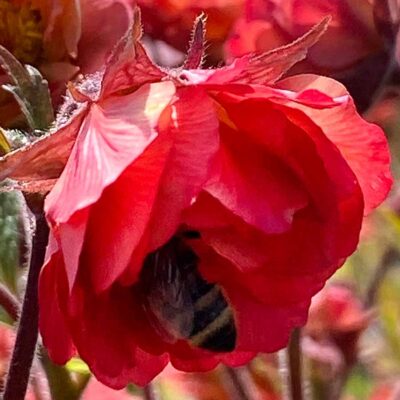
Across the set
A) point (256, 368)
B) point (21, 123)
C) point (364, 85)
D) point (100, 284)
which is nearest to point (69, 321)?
point (100, 284)

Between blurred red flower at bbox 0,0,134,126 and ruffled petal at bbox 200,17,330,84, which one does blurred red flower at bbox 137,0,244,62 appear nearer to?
blurred red flower at bbox 0,0,134,126

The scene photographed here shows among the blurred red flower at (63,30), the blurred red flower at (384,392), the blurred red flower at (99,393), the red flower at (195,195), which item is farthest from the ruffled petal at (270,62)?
the blurred red flower at (384,392)

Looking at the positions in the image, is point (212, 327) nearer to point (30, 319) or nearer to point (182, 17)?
point (30, 319)

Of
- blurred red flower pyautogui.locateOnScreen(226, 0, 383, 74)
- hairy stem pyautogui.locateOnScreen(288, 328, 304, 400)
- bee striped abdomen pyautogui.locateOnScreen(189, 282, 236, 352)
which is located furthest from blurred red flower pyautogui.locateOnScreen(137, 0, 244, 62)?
bee striped abdomen pyautogui.locateOnScreen(189, 282, 236, 352)

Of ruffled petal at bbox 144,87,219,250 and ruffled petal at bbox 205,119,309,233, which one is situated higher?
ruffled petal at bbox 144,87,219,250

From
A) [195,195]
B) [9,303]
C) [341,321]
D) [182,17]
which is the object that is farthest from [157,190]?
[341,321]

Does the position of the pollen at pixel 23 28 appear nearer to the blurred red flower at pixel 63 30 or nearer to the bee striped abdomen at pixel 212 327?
the blurred red flower at pixel 63 30
